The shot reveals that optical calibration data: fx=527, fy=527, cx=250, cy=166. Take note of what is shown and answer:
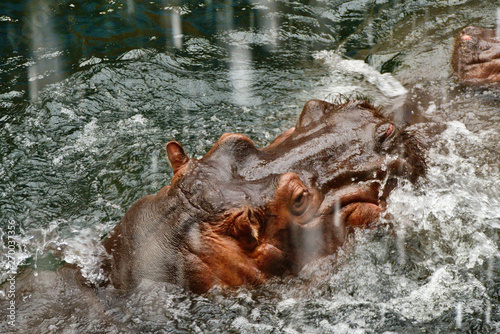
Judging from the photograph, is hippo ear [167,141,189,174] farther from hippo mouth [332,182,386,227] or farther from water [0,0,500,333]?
hippo mouth [332,182,386,227]

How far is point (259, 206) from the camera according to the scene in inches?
158

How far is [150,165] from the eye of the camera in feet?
20.1

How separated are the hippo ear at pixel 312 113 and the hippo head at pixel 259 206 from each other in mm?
108

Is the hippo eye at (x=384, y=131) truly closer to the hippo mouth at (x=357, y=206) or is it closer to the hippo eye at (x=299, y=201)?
the hippo mouth at (x=357, y=206)

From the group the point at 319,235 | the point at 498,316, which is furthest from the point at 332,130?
the point at 498,316

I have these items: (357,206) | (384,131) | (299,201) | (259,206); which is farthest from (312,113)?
(259,206)

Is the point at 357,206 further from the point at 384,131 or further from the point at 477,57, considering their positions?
the point at 477,57

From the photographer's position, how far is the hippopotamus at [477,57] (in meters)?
6.10

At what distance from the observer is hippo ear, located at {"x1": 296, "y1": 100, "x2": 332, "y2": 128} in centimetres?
487

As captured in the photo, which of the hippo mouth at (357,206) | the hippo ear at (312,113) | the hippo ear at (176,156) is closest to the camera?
the hippo mouth at (357,206)

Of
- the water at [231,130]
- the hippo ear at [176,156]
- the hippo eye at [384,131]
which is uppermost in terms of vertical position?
the hippo eye at [384,131]

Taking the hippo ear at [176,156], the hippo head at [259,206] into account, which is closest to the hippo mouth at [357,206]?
Answer: the hippo head at [259,206]

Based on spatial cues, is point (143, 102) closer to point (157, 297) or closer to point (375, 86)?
point (375, 86)

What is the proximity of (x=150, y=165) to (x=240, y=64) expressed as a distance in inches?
107
